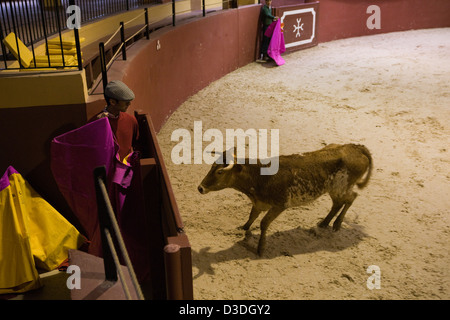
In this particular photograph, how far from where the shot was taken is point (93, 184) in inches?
153

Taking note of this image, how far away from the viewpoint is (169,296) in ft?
9.37

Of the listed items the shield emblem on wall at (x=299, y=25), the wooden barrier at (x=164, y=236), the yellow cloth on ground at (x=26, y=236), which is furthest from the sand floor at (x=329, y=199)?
the shield emblem on wall at (x=299, y=25)

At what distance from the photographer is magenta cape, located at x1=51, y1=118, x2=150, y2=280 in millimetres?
3768

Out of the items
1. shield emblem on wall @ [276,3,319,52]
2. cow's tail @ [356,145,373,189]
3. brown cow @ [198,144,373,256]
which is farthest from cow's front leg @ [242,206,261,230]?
shield emblem on wall @ [276,3,319,52]

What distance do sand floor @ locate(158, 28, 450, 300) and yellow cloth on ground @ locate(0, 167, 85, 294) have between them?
49.0 inches

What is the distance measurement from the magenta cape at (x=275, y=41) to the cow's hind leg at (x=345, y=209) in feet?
26.1

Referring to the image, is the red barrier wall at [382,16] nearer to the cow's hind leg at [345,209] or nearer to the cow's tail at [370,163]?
the cow's tail at [370,163]

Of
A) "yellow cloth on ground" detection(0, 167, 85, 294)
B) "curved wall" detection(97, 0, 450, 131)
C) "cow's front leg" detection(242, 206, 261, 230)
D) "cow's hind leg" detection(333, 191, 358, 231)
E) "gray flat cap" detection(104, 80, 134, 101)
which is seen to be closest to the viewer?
"yellow cloth on ground" detection(0, 167, 85, 294)

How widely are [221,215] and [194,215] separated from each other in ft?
0.99

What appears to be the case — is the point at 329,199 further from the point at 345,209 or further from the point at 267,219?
the point at 267,219

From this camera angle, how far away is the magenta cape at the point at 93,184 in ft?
12.4

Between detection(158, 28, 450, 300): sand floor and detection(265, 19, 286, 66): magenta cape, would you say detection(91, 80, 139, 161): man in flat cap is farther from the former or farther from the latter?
detection(265, 19, 286, 66): magenta cape
